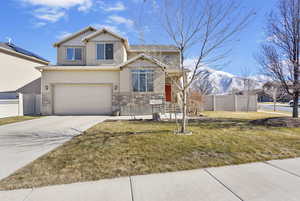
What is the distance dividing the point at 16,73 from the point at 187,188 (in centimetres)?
1940

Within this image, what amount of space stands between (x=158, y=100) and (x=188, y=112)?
294cm

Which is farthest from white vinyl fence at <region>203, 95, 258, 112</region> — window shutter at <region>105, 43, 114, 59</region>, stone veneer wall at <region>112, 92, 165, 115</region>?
window shutter at <region>105, 43, 114, 59</region>

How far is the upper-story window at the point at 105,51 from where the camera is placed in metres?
14.9

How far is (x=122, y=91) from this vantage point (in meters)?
13.1

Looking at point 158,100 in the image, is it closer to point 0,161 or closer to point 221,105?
point 221,105

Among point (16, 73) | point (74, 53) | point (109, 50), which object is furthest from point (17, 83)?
point (109, 50)

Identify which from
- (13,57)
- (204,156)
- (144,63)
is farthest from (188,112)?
(13,57)

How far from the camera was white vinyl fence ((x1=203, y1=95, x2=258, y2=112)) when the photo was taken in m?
17.0

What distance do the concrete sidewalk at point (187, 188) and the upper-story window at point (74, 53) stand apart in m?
15.5

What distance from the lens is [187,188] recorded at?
273cm

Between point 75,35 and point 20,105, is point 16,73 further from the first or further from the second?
point 75,35

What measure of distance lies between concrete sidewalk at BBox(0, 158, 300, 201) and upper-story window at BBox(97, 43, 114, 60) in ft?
44.4

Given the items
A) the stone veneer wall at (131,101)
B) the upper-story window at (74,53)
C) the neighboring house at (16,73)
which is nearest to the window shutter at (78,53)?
the upper-story window at (74,53)

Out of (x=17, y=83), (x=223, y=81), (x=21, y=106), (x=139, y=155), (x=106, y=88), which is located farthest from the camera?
(x=223, y=81)
